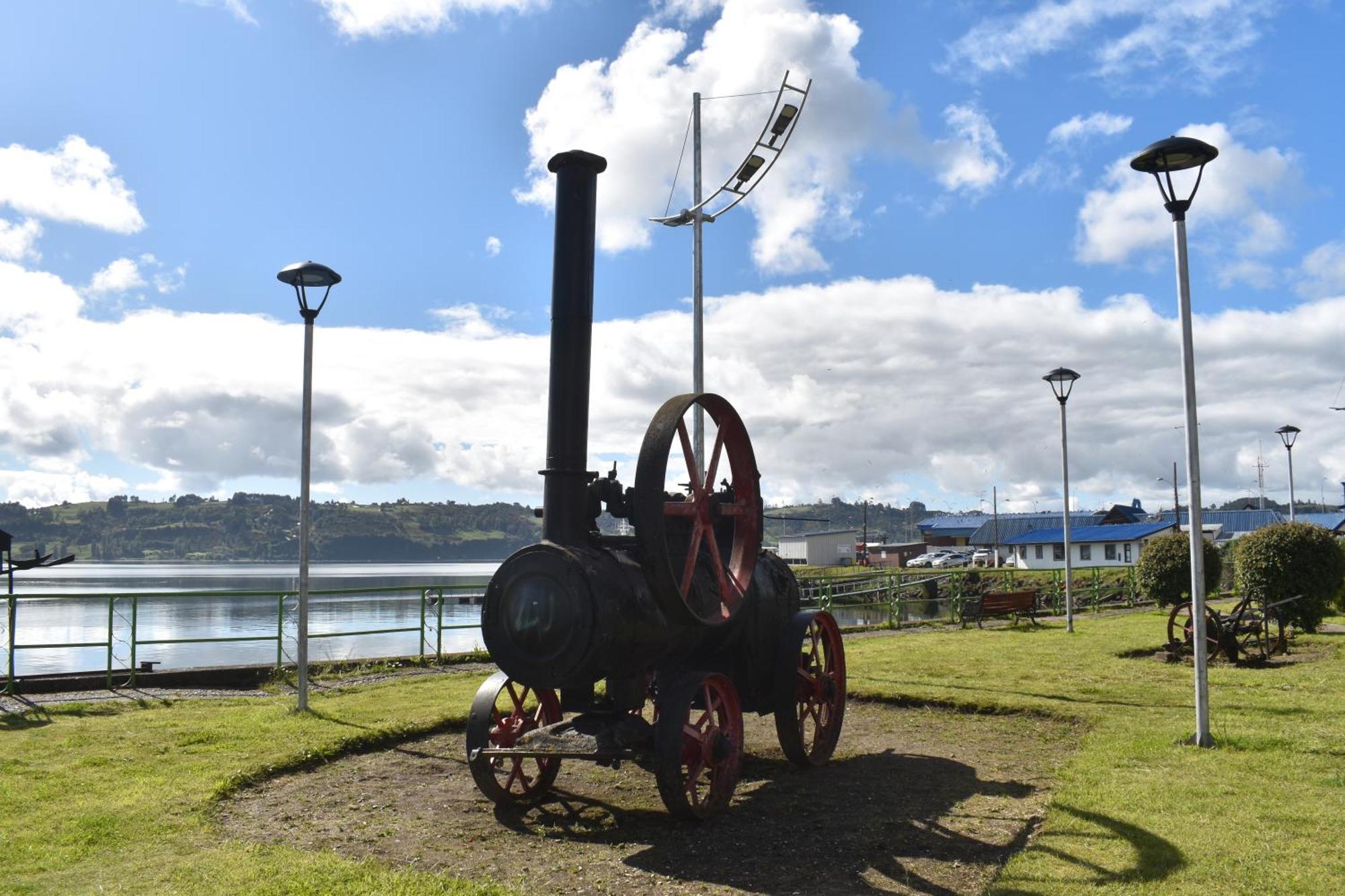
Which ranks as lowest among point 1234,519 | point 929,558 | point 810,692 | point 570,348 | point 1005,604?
point 929,558

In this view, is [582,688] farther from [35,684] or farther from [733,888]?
[35,684]

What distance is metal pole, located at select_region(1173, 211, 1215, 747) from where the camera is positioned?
8.24 metres

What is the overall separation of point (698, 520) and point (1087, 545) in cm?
6451

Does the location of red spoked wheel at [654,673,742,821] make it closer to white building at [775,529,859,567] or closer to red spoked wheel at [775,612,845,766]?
red spoked wheel at [775,612,845,766]

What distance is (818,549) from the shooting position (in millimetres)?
94562

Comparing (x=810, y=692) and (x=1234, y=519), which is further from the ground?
(x=1234, y=519)

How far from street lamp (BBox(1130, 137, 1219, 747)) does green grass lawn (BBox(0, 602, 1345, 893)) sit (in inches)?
22.5

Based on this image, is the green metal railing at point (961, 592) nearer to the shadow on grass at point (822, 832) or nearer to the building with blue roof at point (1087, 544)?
the shadow on grass at point (822, 832)

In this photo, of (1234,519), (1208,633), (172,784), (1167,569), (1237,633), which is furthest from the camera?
(1234,519)

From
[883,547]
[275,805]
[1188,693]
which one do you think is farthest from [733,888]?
[883,547]

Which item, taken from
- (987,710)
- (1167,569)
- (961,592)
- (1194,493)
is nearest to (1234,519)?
(1167,569)

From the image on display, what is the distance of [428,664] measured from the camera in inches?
577

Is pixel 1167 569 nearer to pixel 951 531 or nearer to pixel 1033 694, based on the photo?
pixel 1033 694

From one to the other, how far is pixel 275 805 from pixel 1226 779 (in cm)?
674
